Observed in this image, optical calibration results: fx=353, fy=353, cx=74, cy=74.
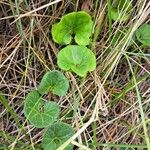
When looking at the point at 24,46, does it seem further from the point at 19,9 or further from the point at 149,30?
the point at 149,30

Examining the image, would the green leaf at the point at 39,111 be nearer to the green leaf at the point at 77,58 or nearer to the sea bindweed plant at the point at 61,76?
the sea bindweed plant at the point at 61,76

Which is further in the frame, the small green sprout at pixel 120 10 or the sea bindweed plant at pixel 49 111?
the small green sprout at pixel 120 10

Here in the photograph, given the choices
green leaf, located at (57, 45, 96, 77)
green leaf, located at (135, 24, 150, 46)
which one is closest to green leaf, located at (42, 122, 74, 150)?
green leaf, located at (57, 45, 96, 77)

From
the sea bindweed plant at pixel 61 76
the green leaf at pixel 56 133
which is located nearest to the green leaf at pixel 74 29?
the sea bindweed plant at pixel 61 76

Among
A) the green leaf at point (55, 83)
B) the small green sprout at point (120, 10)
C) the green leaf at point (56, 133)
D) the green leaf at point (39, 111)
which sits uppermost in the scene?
the small green sprout at point (120, 10)

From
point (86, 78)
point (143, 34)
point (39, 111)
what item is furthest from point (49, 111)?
point (143, 34)

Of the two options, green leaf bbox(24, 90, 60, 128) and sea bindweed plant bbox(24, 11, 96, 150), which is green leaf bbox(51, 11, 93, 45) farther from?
green leaf bbox(24, 90, 60, 128)

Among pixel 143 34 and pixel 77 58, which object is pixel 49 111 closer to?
pixel 77 58
